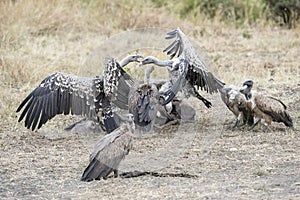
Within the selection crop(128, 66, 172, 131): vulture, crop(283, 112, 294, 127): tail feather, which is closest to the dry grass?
crop(283, 112, 294, 127): tail feather

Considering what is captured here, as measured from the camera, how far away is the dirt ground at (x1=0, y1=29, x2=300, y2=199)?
A: 6336 mm

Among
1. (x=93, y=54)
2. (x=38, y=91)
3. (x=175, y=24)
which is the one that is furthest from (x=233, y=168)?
(x=175, y=24)

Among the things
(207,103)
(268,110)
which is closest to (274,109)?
(268,110)

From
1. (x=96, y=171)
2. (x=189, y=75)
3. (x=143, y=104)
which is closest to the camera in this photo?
(x=96, y=171)

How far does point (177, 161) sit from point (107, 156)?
3.17ft

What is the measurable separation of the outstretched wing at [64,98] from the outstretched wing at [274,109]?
1.66 metres

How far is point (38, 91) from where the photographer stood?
866 centimetres

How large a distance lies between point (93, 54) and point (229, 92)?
444 centimetres

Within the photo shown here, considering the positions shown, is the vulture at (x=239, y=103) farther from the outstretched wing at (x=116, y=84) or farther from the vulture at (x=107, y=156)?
the vulture at (x=107, y=156)

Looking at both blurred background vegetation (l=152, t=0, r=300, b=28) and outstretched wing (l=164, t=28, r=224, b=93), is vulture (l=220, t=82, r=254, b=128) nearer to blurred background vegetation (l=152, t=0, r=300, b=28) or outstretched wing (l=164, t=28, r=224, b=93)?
outstretched wing (l=164, t=28, r=224, b=93)

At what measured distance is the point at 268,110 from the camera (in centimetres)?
852

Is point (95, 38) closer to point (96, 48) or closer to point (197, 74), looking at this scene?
point (96, 48)

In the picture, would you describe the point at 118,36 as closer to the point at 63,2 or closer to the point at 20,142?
the point at 63,2

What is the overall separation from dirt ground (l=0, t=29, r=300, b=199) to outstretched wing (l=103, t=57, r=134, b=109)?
1.49 feet
